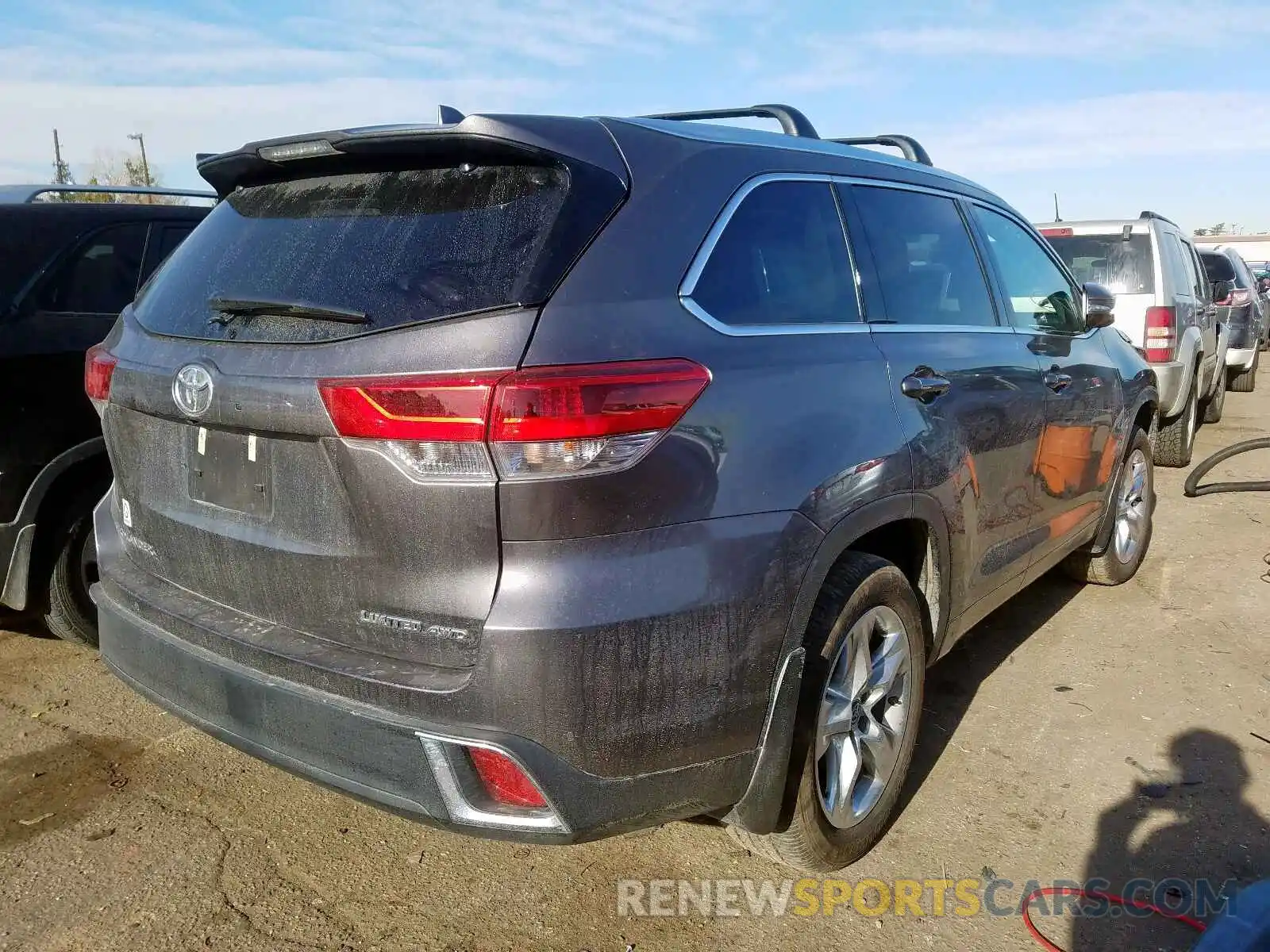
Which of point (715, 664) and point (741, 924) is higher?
point (715, 664)

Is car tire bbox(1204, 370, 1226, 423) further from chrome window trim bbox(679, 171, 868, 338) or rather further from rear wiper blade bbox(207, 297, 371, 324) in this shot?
rear wiper blade bbox(207, 297, 371, 324)

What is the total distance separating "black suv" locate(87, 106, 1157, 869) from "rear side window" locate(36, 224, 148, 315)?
1364mm

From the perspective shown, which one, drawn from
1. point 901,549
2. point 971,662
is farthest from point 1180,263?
point 901,549

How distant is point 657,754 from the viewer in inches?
80.4

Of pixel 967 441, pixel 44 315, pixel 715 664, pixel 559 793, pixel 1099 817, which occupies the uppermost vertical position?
pixel 44 315

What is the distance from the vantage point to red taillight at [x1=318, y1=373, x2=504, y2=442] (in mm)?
1876

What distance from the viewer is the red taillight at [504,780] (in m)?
1.94

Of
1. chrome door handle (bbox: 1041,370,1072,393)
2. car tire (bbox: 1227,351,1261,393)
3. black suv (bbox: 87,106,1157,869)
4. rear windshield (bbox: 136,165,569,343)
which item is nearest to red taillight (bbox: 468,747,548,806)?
black suv (bbox: 87,106,1157,869)

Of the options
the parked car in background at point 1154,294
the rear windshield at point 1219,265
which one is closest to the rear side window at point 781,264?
the parked car in background at point 1154,294

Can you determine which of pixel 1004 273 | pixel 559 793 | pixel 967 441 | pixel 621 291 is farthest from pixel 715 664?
pixel 1004 273

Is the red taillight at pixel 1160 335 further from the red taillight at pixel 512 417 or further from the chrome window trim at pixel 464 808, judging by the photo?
the chrome window trim at pixel 464 808

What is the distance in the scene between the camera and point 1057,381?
380cm

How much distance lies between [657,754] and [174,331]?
1.52 meters

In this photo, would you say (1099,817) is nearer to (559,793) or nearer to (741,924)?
(741,924)
